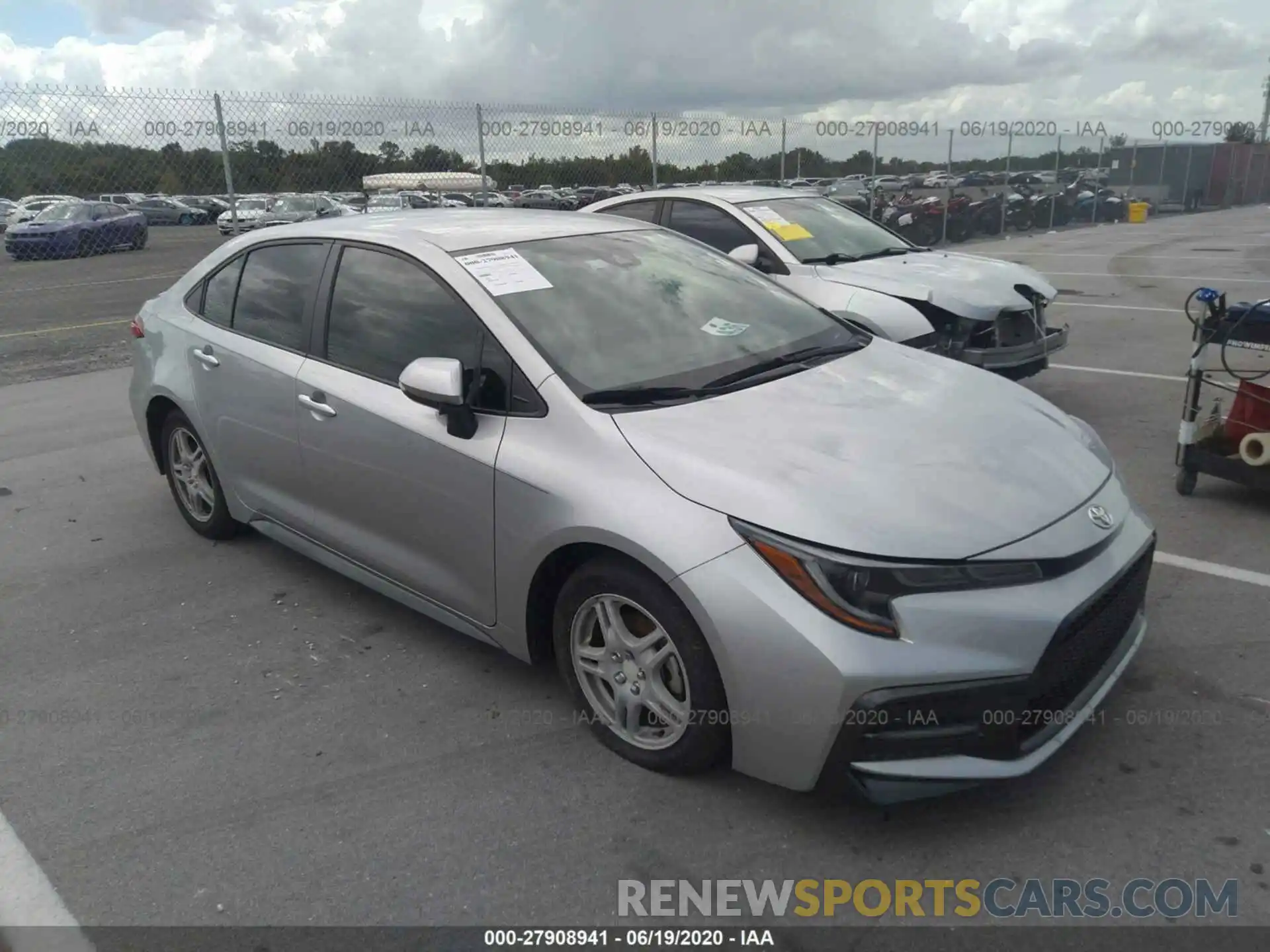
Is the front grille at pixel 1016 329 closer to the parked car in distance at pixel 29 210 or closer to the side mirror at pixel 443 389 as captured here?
the side mirror at pixel 443 389

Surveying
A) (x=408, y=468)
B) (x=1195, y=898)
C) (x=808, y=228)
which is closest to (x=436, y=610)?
(x=408, y=468)

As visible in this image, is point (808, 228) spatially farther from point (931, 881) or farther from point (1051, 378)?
point (931, 881)

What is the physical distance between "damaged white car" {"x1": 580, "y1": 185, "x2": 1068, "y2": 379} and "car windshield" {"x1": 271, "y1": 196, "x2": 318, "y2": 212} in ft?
33.9

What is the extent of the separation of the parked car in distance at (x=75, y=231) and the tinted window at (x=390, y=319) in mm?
23225

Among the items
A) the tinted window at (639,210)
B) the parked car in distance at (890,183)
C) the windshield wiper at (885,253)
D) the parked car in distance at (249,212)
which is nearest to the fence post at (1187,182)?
the parked car in distance at (890,183)

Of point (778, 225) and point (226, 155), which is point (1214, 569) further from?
point (226, 155)

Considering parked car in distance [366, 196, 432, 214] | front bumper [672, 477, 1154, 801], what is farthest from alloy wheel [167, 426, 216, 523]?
parked car in distance [366, 196, 432, 214]

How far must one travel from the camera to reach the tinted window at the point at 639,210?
7809 millimetres

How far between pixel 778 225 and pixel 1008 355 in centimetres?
199

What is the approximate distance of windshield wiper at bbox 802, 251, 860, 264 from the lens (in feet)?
23.4

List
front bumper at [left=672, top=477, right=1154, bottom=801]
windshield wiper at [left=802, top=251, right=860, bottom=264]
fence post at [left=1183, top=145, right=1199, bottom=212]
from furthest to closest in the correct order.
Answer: fence post at [left=1183, top=145, right=1199, bottom=212] < windshield wiper at [left=802, top=251, right=860, bottom=264] < front bumper at [left=672, top=477, right=1154, bottom=801]

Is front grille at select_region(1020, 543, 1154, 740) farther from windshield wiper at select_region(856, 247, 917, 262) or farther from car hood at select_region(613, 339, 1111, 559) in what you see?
windshield wiper at select_region(856, 247, 917, 262)

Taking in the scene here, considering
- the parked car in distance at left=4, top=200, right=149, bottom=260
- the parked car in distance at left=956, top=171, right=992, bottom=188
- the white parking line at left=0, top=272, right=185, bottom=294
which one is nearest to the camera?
the white parking line at left=0, top=272, right=185, bottom=294

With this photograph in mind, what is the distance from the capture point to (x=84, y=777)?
120 inches
